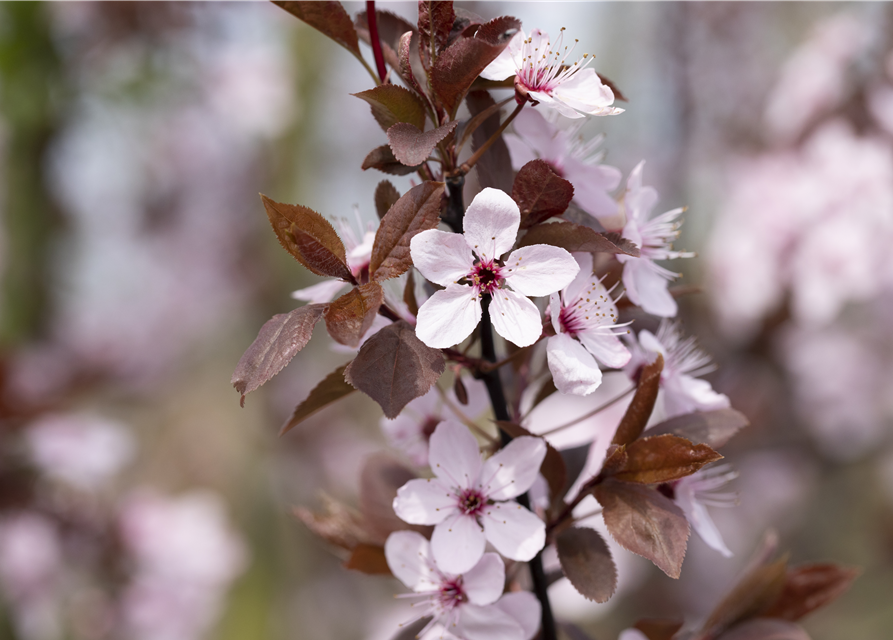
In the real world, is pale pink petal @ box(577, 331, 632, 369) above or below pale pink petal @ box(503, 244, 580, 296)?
below

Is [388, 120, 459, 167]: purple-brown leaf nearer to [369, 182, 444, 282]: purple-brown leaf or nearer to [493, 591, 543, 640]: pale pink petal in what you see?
[369, 182, 444, 282]: purple-brown leaf

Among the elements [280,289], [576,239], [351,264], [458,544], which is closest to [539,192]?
[576,239]

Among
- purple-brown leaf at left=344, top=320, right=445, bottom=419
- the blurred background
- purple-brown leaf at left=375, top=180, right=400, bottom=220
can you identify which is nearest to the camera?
purple-brown leaf at left=344, top=320, right=445, bottom=419

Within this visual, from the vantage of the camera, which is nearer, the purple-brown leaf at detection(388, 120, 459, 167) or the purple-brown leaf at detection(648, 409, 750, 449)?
the purple-brown leaf at detection(388, 120, 459, 167)

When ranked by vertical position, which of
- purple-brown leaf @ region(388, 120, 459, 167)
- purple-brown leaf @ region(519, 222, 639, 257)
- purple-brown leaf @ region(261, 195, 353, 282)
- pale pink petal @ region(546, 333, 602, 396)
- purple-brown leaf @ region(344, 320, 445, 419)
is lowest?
purple-brown leaf @ region(344, 320, 445, 419)

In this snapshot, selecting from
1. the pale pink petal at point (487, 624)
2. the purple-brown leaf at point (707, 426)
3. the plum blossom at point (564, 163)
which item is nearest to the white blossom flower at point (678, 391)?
the purple-brown leaf at point (707, 426)

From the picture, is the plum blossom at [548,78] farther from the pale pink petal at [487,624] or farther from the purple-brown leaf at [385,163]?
the pale pink petal at [487,624]

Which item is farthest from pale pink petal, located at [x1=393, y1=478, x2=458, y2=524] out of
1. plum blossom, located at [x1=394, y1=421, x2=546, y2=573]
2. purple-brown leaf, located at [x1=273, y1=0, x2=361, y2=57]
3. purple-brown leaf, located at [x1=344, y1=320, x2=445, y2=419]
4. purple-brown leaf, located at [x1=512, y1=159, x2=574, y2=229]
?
purple-brown leaf, located at [x1=273, y1=0, x2=361, y2=57]

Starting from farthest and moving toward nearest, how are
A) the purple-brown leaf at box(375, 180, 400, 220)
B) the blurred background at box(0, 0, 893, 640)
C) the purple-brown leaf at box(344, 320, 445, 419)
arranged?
the blurred background at box(0, 0, 893, 640) → the purple-brown leaf at box(375, 180, 400, 220) → the purple-brown leaf at box(344, 320, 445, 419)
